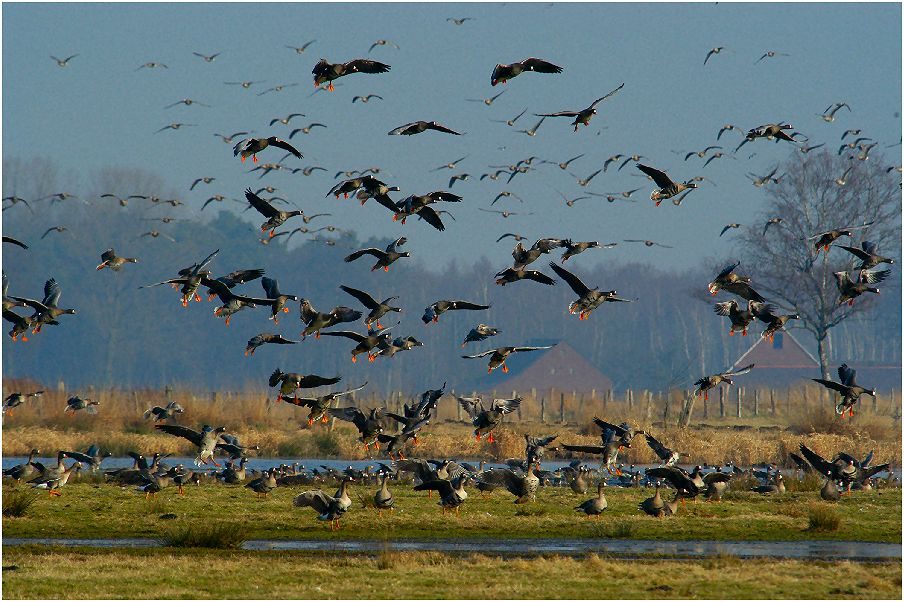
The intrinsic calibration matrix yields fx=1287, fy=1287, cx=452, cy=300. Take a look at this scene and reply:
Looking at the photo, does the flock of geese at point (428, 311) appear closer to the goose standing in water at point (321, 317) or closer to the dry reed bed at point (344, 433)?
the goose standing in water at point (321, 317)

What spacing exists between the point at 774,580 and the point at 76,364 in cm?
10963

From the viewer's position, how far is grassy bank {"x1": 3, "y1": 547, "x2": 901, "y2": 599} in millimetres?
18469

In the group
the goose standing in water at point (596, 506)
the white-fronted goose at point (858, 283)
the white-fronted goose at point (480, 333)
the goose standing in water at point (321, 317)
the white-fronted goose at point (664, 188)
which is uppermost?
the white-fronted goose at point (664, 188)

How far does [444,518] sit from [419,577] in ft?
24.1

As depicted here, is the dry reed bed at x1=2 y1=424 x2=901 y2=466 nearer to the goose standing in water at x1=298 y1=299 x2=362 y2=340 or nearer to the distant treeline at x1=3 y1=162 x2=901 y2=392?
the goose standing in water at x1=298 y1=299 x2=362 y2=340

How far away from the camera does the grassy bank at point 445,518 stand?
1003 inches

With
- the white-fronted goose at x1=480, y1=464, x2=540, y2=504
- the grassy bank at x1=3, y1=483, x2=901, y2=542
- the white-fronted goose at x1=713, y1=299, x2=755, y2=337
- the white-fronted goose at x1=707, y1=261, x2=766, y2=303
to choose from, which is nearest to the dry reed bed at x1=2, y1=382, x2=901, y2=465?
the grassy bank at x1=3, y1=483, x2=901, y2=542

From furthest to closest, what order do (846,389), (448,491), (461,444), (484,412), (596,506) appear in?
(461,444) < (596,506) < (448,491) < (484,412) < (846,389)

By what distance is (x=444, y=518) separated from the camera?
88.5ft

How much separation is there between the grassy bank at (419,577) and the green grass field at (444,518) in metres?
3.28

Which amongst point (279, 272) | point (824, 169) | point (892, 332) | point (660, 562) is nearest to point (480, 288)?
point (279, 272)

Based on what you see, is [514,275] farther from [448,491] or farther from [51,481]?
[51,481]

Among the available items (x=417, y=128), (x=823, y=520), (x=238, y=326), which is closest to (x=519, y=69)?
(x=417, y=128)

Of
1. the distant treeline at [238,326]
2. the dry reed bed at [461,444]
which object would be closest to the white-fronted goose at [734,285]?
the dry reed bed at [461,444]
